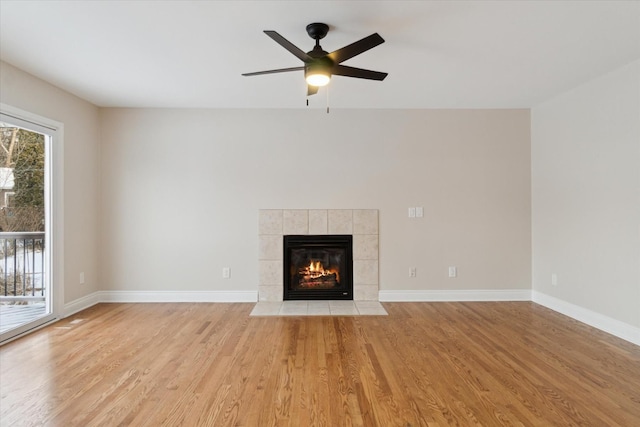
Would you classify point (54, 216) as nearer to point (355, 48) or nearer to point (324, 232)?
point (324, 232)

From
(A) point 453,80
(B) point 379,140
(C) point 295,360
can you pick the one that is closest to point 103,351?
(C) point 295,360

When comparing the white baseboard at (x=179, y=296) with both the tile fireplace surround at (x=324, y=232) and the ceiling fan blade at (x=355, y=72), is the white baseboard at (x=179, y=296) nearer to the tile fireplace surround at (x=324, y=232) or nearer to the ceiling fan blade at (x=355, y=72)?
the tile fireplace surround at (x=324, y=232)

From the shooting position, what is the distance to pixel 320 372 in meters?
2.60

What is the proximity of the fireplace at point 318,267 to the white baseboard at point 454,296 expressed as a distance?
56 cm

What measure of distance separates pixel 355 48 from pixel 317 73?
315 millimetres

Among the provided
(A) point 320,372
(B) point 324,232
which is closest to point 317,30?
(A) point 320,372

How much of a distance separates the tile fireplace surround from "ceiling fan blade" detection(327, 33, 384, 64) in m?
2.51

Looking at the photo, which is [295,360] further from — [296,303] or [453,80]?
[453,80]

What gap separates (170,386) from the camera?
2.40m

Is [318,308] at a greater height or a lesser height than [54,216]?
lesser

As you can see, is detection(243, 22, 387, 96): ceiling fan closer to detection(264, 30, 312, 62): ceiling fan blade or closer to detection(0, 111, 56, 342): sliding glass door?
detection(264, 30, 312, 62): ceiling fan blade

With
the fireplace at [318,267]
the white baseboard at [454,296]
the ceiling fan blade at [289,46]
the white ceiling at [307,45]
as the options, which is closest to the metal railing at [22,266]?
the white ceiling at [307,45]

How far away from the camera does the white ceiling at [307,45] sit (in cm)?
235

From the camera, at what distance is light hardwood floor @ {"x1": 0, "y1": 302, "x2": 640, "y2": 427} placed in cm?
207
